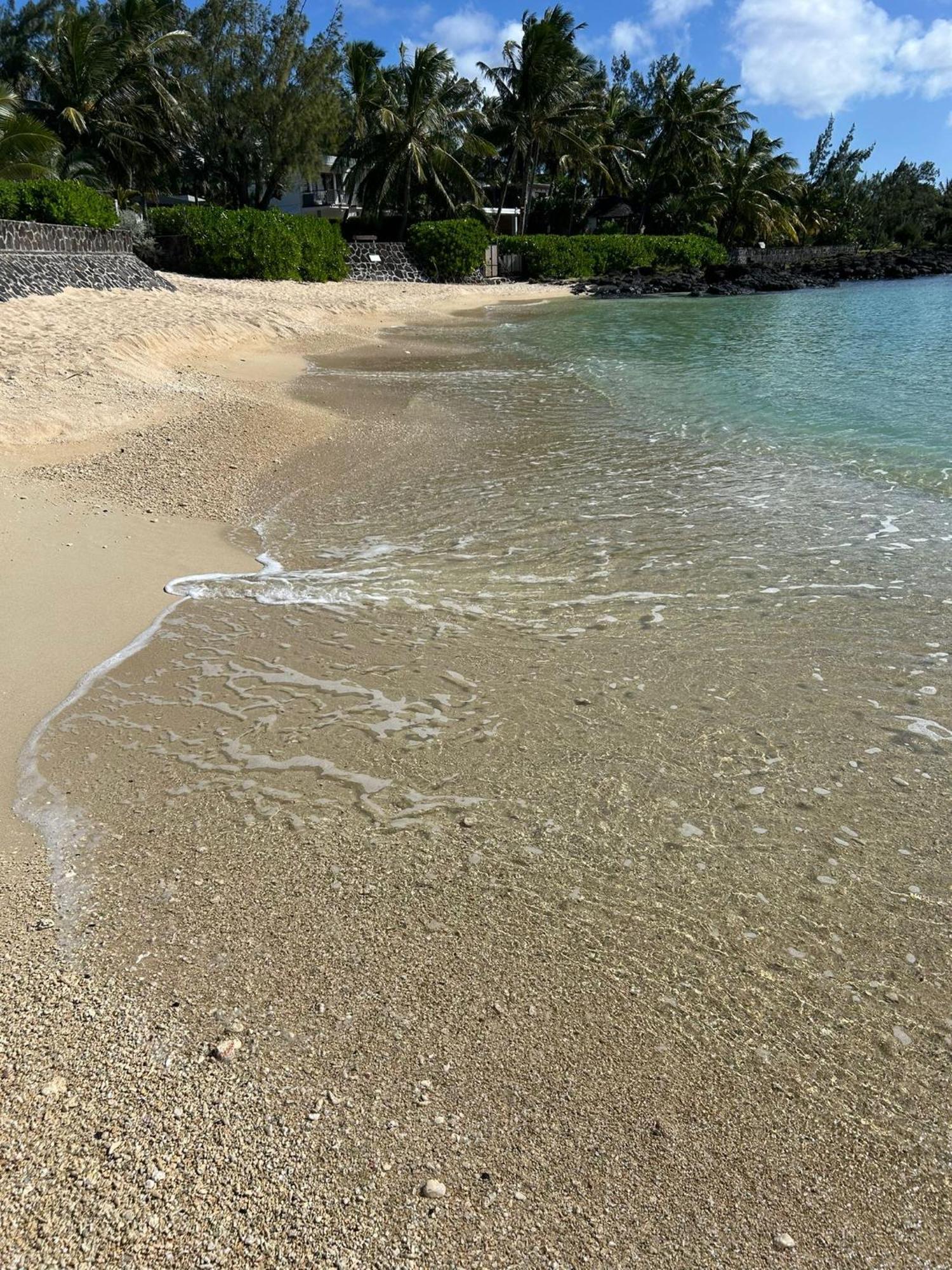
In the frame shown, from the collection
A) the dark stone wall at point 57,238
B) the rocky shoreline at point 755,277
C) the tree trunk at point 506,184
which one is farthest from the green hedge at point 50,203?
the tree trunk at point 506,184

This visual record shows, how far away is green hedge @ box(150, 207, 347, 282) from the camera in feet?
101

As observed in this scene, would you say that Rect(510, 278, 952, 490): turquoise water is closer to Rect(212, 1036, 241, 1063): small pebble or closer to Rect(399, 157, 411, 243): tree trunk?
Rect(212, 1036, 241, 1063): small pebble

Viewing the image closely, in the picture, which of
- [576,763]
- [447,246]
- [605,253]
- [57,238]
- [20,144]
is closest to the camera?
[576,763]

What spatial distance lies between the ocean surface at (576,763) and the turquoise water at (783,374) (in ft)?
10.9

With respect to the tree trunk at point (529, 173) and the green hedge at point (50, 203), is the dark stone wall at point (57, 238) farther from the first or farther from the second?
the tree trunk at point (529, 173)

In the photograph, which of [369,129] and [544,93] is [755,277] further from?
[369,129]

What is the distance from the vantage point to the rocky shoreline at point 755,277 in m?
48.7

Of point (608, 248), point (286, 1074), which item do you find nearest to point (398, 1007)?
point (286, 1074)

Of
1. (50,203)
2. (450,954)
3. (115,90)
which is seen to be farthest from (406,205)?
(450,954)

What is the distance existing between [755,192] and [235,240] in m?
46.0

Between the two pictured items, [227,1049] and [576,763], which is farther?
[576,763]

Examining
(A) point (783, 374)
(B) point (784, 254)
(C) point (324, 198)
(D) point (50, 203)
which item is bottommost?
(A) point (783, 374)

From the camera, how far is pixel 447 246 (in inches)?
1703

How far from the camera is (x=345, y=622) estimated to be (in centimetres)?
565
